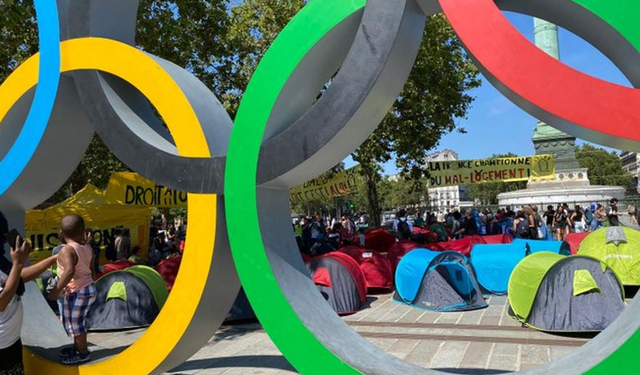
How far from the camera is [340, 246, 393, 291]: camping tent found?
11.4 meters

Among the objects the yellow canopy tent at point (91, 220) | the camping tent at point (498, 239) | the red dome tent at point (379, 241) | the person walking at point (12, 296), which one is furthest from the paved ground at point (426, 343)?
the yellow canopy tent at point (91, 220)

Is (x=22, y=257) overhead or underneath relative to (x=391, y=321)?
overhead

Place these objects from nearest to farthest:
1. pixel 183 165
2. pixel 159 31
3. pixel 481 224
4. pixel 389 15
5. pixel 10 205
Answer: pixel 389 15, pixel 183 165, pixel 10 205, pixel 159 31, pixel 481 224

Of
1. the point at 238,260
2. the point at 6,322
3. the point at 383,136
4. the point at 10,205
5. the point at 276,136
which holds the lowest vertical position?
the point at 6,322

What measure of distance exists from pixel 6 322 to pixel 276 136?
234 cm

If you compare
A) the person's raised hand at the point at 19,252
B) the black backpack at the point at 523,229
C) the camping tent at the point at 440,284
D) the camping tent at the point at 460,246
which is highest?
the person's raised hand at the point at 19,252

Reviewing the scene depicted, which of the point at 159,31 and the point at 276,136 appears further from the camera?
the point at 159,31

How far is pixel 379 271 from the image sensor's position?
11477mm

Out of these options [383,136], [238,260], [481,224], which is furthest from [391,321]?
[481,224]

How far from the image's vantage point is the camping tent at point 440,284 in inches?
368

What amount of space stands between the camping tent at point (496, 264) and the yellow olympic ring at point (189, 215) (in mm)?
7801

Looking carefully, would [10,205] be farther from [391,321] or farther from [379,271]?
[379,271]

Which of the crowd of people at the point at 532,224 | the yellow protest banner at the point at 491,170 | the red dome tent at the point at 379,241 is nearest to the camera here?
the crowd of people at the point at 532,224

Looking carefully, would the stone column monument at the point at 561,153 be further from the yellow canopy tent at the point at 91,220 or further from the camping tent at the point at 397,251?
the yellow canopy tent at the point at 91,220
